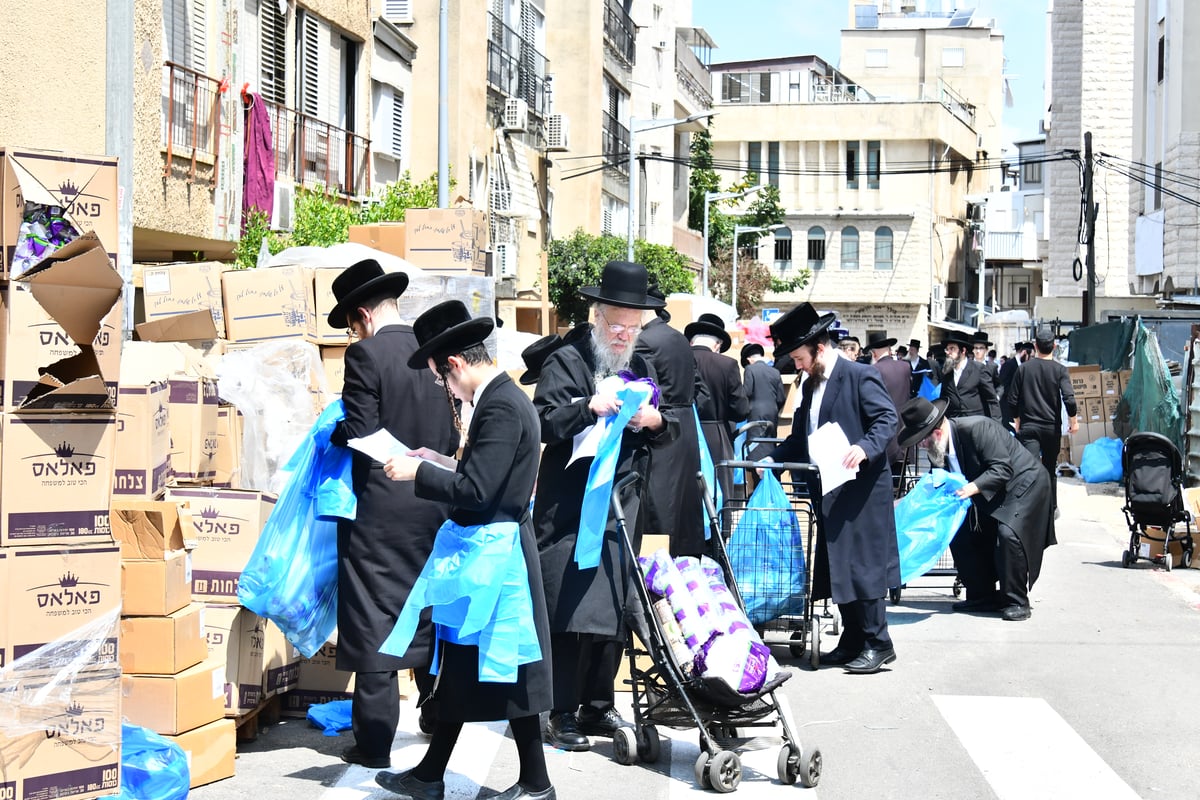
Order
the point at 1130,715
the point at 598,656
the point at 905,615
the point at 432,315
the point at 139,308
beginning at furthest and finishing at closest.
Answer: the point at 139,308 → the point at 905,615 → the point at 1130,715 → the point at 598,656 → the point at 432,315

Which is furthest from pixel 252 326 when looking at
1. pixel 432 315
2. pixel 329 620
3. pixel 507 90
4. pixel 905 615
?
pixel 507 90

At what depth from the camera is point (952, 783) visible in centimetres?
675

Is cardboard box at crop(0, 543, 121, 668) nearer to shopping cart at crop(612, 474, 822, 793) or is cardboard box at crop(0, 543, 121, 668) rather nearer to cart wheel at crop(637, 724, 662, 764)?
shopping cart at crop(612, 474, 822, 793)

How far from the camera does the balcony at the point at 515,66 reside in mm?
33000

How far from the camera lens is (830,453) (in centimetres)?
887

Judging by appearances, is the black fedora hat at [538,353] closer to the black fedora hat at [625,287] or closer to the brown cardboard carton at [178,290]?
the black fedora hat at [625,287]

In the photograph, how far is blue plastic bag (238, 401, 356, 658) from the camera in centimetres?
661

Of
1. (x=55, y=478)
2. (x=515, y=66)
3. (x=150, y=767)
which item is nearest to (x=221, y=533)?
(x=150, y=767)

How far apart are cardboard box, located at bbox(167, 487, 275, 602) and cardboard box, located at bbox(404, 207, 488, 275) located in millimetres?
3634

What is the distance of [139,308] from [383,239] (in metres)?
4.11

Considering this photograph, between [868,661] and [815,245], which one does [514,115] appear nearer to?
[868,661]

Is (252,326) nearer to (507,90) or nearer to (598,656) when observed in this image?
(598,656)

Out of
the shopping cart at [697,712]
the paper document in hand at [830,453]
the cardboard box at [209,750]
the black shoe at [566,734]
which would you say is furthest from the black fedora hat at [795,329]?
the cardboard box at [209,750]

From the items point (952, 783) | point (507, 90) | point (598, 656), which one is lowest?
point (952, 783)
